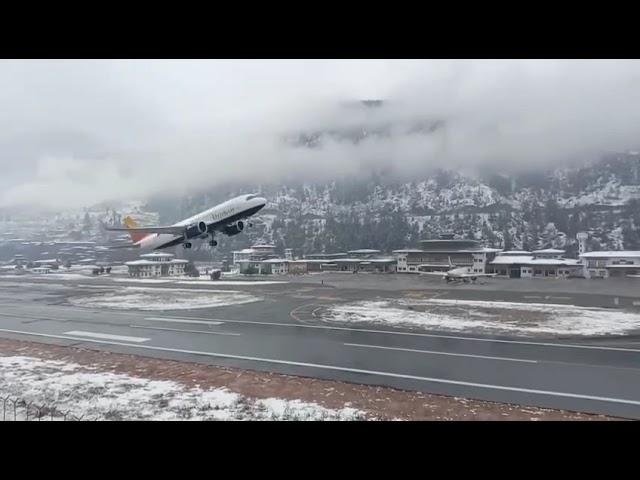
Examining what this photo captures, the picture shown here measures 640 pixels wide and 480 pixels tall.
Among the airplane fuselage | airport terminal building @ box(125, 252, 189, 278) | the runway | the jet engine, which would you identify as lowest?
the runway

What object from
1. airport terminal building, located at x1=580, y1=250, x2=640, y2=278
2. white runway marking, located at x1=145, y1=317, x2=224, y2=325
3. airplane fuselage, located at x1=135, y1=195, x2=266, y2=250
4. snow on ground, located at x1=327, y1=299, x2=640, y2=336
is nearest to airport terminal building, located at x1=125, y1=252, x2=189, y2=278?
white runway marking, located at x1=145, y1=317, x2=224, y2=325

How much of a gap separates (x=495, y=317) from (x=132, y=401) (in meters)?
29.8

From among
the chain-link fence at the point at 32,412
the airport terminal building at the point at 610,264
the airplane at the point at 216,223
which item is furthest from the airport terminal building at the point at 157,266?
the airport terminal building at the point at 610,264

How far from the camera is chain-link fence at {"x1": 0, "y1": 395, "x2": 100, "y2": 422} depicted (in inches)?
542

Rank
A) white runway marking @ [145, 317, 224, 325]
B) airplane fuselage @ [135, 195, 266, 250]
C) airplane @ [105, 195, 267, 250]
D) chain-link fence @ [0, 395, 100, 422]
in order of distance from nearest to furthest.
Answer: chain-link fence @ [0, 395, 100, 422] < airplane @ [105, 195, 267, 250] < airplane fuselage @ [135, 195, 266, 250] < white runway marking @ [145, 317, 224, 325]

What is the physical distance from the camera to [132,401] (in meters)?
15.5

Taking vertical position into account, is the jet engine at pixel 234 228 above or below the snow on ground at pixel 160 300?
above

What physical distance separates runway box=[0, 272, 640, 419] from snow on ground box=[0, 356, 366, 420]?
411 centimetres

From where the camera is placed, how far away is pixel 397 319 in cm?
3466

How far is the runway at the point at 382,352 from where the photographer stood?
1672 centimetres

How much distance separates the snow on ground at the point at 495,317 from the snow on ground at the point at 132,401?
18.7 meters

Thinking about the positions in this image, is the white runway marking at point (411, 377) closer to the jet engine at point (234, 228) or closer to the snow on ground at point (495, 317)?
the jet engine at point (234, 228)

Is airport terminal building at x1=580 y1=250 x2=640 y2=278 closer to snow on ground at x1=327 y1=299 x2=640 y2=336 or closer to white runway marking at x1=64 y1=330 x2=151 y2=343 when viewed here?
snow on ground at x1=327 y1=299 x2=640 y2=336
